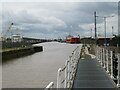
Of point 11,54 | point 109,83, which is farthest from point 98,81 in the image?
point 11,54

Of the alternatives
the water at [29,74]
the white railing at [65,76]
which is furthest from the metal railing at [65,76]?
the water at [29,74]

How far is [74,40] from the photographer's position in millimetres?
118875

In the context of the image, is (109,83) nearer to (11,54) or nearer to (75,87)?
(75,87)

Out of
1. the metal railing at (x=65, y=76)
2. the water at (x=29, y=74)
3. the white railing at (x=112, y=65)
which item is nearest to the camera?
the metal railing at (x=65, y=76)

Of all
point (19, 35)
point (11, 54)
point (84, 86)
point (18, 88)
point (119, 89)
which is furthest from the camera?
point (19, 35)

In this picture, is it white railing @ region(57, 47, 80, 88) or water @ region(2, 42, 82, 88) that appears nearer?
white railing @ region(57, 47, 80, 88)

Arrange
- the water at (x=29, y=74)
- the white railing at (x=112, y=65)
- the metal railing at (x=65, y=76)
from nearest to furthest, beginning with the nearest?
1. the metal railing at (x=65, y=76)
2. the white railing at (x=112, y=65)
3. the water at (x=29, y=74)

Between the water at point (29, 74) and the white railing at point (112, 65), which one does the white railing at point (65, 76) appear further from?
the water at point (29, 74)

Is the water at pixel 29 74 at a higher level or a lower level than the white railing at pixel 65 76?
lower

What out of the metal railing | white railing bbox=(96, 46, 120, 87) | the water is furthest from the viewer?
the water

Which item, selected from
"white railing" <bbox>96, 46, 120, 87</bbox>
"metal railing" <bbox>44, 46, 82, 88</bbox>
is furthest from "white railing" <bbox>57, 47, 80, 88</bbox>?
"white railing" <bbox>96, 46, 120, 87</bbox>

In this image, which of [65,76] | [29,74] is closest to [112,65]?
[65,76]

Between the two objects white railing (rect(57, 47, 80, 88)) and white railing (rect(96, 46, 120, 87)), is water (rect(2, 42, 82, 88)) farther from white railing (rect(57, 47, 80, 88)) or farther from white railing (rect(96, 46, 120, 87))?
white railing (rect(57, 47, 80, 88))

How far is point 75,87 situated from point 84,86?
1.29ft
